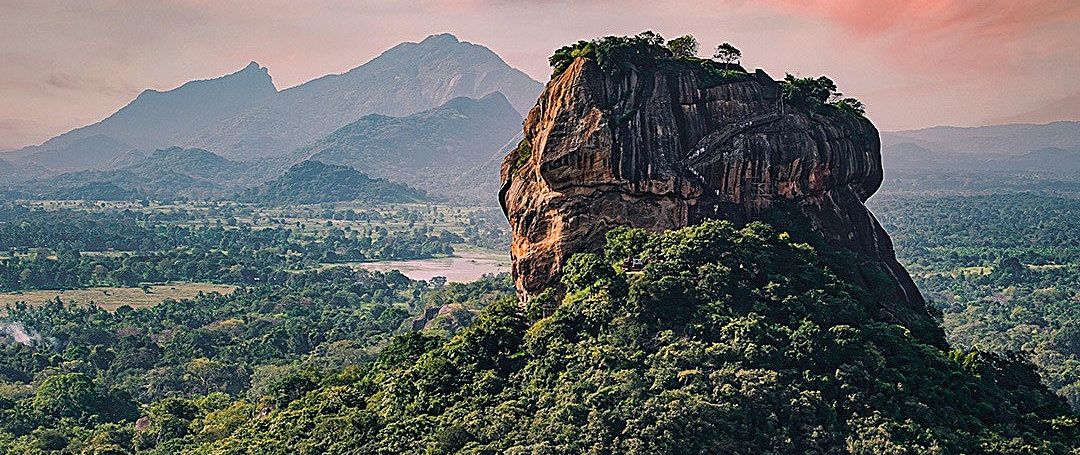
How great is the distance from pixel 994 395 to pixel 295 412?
1854cm

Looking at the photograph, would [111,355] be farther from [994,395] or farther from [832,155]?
[994,395]

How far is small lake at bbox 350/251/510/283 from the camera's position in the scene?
388 ft

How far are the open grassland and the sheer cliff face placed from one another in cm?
6368

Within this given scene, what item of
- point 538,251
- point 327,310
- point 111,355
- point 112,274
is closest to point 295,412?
point 538,251

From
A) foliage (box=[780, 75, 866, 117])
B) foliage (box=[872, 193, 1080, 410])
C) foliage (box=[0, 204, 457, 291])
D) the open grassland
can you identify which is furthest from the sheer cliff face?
foliage (box=[0, 204, 457, 291])

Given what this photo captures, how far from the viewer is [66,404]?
44.7 m

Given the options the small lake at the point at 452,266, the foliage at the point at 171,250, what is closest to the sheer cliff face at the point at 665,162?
the foliage at the point at 171,250

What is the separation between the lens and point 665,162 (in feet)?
96.0

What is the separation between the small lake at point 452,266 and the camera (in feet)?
388

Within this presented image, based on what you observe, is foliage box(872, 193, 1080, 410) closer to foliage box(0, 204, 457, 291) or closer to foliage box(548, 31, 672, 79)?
foliage box(548, 31, 672, 79)

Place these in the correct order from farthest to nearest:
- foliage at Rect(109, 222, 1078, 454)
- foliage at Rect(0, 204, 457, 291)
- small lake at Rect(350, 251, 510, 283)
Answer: small lake at Rect(350, 251, 510, 283), foliage at Rect(0, 204, 457, 291), foliage at Rect(109, 222, 1078, 454)

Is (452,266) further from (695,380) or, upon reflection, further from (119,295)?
(695,380)

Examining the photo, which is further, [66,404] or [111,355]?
[111,355]

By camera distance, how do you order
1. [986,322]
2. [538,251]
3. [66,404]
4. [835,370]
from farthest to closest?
1. [986,322]
2. [66,404]
3. [538,251]
4. [835,370]
